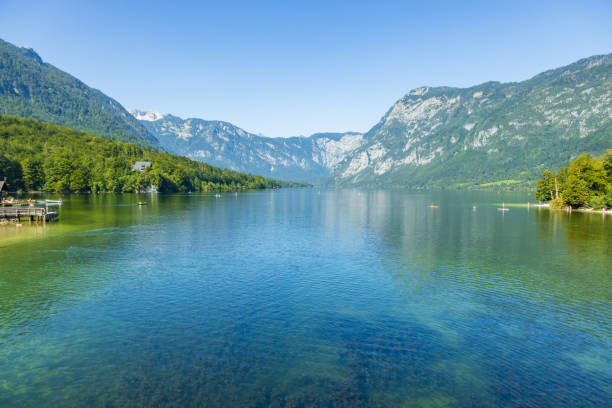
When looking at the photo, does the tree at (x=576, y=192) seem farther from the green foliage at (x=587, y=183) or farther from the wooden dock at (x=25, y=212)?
the wooden dock at (x=25, y=212)

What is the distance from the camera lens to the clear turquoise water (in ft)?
63.9

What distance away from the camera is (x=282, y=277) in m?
42.2

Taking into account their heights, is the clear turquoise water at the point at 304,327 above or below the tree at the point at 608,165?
below

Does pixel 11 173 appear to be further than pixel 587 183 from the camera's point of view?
Yes

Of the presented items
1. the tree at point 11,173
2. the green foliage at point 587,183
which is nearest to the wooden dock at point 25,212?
the tree at point 11,173

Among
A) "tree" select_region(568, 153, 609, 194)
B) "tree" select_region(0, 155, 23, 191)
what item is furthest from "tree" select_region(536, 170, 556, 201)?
"tree" select_region(0, 155, 23, 191)

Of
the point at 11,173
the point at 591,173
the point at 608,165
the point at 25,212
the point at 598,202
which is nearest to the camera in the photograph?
the point at 25,212

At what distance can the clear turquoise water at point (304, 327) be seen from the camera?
19469 mm

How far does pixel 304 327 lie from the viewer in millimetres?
27750

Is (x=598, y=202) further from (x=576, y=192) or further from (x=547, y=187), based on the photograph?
(x=547, y=187)

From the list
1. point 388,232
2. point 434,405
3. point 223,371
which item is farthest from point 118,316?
point 388,232

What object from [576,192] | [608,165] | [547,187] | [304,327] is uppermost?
[608,165]

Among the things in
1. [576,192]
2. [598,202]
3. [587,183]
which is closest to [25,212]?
[576,192]

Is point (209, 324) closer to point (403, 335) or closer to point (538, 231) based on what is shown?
point (403, 335)
